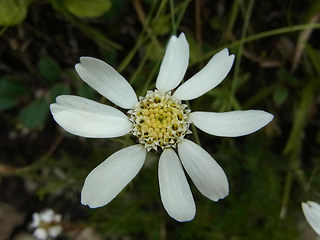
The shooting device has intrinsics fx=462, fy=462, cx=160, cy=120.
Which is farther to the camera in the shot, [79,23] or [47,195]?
[47,195]

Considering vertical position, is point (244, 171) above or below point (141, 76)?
below

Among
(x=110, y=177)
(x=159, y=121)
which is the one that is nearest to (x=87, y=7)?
(x=159, y=121)

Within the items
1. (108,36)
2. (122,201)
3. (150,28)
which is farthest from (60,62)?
(122,201)

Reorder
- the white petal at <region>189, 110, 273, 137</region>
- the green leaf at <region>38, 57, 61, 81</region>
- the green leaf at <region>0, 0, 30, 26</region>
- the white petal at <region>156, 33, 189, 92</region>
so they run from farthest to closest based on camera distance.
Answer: the green leaf at <region>38, 57, 61, 81</region> < the green leaf at <region>0, 0, 30, 26</region> < the white petal at <region>156, 33, 189, 92</region> < the white petal at <region>189, 110, 273, 137</region>

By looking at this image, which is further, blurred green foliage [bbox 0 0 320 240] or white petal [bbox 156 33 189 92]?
blurred green foliage [bbox 0 0 320 240]

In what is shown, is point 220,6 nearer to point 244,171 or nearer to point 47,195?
A: point 244,171

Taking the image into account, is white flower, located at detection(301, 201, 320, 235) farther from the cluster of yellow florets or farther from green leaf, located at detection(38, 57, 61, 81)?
green leaf, located at detection(38, 57, 61, 81)

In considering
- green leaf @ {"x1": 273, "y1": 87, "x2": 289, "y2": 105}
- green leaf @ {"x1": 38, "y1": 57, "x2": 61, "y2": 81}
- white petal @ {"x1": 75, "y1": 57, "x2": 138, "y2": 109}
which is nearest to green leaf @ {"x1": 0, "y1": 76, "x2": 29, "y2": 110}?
green leaf @ {"x1": 38, "y1": 57, "x2": 61, "y2": 81}
